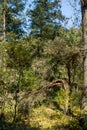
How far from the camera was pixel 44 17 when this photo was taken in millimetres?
30625

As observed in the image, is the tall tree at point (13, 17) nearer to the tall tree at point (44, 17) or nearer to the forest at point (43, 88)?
the tall tree at point (44, 17)

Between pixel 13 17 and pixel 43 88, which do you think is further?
pixel 13 17

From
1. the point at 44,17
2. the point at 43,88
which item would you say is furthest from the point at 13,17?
the point at 43,88

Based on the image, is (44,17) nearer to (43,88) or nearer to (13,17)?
(13,17)

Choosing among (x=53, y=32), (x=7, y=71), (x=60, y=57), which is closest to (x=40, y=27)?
(x=53, y=32)

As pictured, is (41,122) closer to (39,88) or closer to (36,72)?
(39,88)

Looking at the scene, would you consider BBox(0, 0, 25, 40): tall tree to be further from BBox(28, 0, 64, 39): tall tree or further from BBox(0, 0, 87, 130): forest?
BBox(0, 0, 87, 130): forest

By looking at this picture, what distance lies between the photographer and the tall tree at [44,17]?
30.2 meters

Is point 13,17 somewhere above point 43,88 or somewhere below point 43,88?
above

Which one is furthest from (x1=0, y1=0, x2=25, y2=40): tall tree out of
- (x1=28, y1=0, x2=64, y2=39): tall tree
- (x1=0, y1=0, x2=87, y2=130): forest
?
(x1=0, y1=0, x2=87, y2=130): forest

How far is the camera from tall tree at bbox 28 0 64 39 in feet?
99.1

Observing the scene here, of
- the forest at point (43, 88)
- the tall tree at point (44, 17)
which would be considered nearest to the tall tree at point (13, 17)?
the tall tree at point (44, 17)

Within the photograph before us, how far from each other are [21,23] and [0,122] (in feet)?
75.1

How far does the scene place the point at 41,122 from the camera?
12.5 meters
